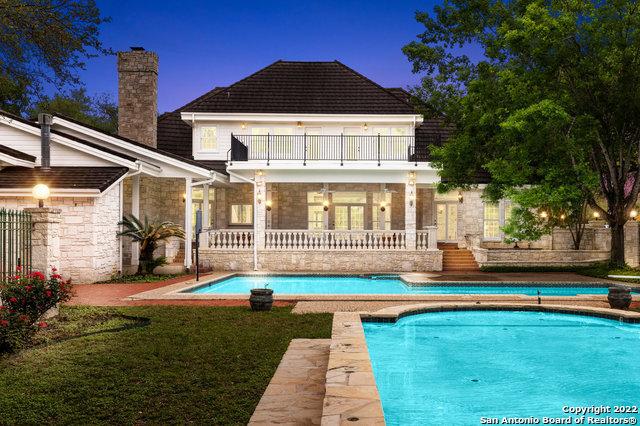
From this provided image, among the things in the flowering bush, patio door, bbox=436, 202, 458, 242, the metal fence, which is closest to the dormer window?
patio door, bbox=436, 202, 458, 242

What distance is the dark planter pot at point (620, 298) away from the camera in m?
12.0

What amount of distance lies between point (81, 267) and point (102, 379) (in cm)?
1123

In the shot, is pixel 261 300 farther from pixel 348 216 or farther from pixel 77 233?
pixel 348 216

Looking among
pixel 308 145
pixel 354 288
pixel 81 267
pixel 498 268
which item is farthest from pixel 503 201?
pixel 81 267

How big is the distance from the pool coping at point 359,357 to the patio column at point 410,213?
942 centimetres

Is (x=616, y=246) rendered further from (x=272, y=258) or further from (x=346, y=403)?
(x=346, y=403)

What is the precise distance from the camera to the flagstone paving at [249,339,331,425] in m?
5.00

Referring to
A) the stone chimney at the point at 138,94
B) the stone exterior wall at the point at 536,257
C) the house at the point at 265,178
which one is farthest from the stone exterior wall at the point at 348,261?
the stone chimney at the point at 138,94

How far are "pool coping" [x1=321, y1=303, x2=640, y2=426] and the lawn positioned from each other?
30.8 inches

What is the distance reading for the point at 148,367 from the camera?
6.83 m

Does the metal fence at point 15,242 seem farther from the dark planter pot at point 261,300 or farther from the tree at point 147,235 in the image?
the tree at point 147,235

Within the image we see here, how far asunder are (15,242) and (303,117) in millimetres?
16573

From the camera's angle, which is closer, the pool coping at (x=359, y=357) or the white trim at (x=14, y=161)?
the pool coping at (x=359, y=357)

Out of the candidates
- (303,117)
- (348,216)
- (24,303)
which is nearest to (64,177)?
(24,303)
